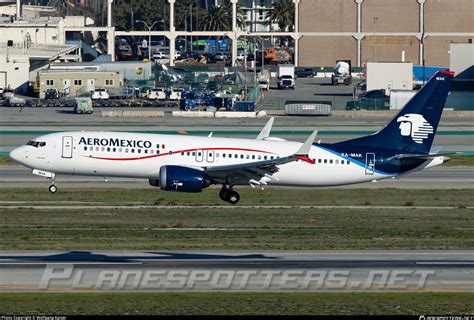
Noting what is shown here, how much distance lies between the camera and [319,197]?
55156 millimetres

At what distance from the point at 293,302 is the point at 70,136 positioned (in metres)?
27.6

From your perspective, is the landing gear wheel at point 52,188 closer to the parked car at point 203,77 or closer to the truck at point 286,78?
the truck at point 286,78

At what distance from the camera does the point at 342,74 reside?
590ft

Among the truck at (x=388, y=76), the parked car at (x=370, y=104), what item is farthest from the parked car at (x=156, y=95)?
the truck at (x=388, y=76)

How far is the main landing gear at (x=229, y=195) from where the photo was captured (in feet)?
176

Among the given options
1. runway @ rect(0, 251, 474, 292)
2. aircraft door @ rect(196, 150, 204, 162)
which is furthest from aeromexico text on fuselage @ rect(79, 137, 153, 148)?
runway @ rect(0, 251, 474, 292)

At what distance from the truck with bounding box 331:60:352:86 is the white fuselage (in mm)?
118789

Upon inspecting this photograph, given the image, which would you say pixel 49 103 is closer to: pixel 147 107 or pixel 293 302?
pixel 147 107

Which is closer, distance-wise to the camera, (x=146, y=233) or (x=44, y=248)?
(x=44, y=248)

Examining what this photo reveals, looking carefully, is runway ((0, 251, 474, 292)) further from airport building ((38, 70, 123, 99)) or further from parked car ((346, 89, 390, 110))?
airport building ((38, 70, 123, 99))

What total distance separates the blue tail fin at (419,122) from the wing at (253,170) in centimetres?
468

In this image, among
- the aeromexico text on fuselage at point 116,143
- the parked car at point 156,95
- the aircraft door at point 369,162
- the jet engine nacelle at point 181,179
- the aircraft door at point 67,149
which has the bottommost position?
the jet engine nacelle at point 181,179

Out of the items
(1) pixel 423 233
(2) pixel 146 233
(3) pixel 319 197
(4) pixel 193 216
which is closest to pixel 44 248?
(2) pixel 146 233

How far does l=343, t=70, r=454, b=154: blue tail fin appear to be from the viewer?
55.7 meters
